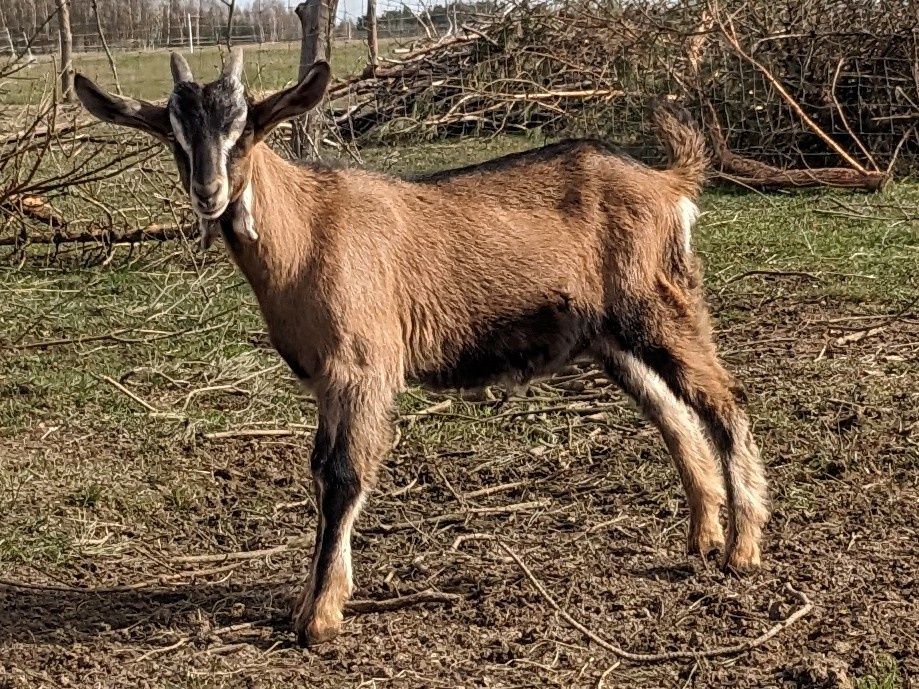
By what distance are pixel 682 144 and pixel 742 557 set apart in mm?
1703

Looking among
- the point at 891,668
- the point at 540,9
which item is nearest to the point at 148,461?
the point at 891,668

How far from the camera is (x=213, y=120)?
13.5ft

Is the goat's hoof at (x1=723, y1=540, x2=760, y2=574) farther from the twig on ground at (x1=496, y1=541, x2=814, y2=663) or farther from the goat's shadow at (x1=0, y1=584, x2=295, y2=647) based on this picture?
the goat's shadow at (x1=0, y1=584, x2=295, y2=647)

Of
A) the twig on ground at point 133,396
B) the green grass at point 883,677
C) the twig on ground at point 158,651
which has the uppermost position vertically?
the twig on ground at point 133,396

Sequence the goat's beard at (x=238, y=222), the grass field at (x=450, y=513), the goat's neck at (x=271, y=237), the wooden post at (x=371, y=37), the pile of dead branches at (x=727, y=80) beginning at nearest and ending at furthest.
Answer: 1. the grass field at (x=450, y=513)
2. the goat's beard at (x=238, y=222)
3. the goat's neck at (x=271, y=237)
4. the pile of dead branches at (x=727, y=80)
5. the wooden post at (x=371, y=37)

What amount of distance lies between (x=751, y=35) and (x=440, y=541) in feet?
26.9

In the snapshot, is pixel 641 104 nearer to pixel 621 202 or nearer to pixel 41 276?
pixel 41 276

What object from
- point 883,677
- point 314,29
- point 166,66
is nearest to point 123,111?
point 883,677

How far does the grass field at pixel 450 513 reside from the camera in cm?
413

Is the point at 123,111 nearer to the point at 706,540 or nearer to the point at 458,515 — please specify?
the point at 458,515


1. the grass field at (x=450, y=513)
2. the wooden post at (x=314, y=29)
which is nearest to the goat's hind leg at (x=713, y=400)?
the grass field at (x=450, y=513)

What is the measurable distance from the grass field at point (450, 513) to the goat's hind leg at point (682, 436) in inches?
7.0

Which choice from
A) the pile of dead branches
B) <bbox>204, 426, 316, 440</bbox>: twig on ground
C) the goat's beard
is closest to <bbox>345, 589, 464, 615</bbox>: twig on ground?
the goat's beard

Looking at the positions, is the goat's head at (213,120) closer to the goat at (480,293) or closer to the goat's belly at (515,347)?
the goat at (480,293)
